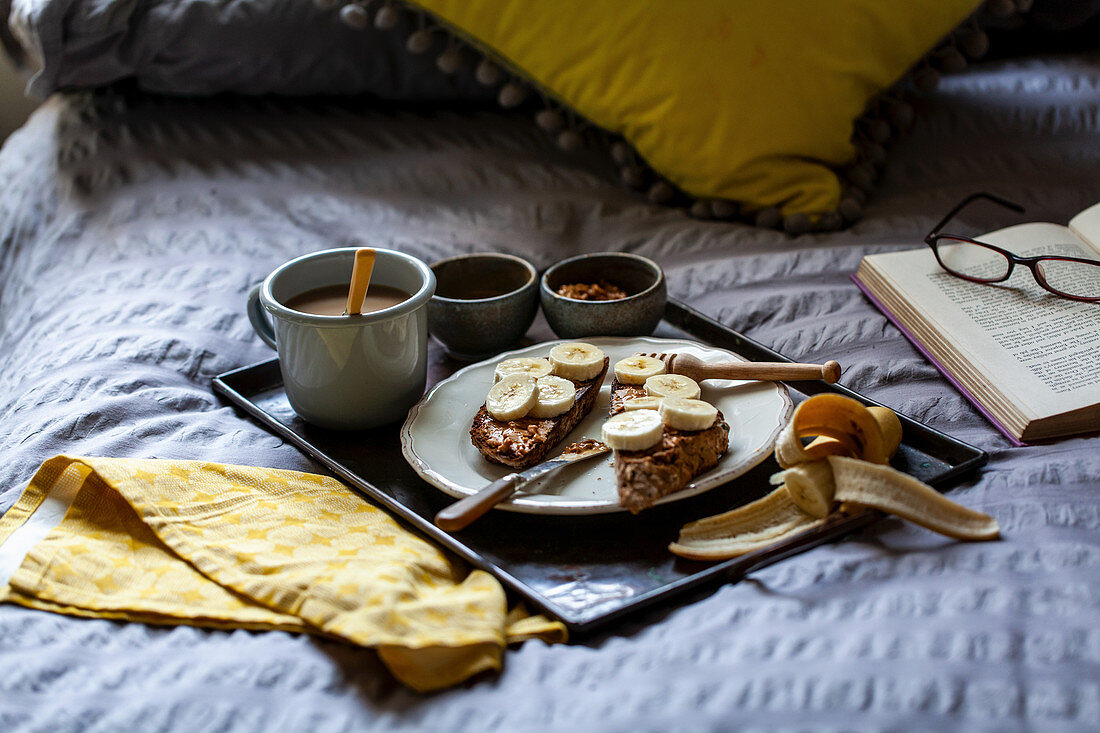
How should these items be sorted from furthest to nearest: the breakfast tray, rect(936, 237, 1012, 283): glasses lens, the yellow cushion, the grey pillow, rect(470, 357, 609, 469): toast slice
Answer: the grey pillow → the yellow cushion → rect(936, 237, 1012, 283): glasses lens → rect(470, 357, 609, 469): toast slice → the breakfast tray

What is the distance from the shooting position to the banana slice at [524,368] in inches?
31.6

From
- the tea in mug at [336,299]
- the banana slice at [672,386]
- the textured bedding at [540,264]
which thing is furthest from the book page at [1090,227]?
the tea in mug at [336,299]

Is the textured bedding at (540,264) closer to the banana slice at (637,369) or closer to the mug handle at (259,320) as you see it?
the mug handle at (259,320)

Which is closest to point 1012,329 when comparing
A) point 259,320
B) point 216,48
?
point 259,320

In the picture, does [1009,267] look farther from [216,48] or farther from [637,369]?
[216,48]

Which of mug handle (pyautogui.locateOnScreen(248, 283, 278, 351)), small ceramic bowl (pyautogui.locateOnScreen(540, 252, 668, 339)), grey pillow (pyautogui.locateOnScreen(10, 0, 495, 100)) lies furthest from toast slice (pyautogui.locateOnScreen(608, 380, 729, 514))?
grey pillow (pyautogui.locateOnScreen(10, 0, 495, 100))

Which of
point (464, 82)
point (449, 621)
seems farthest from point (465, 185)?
point (449, 621)

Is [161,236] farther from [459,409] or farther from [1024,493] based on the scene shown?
[1024,493]

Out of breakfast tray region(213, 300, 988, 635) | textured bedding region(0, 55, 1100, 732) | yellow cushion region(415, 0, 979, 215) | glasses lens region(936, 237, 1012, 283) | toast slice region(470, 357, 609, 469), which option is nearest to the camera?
textured bedding region(0, 55, 1100, 732)

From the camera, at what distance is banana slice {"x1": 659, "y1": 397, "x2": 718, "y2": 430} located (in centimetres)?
67

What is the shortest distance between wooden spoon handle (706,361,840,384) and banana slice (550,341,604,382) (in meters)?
0.10

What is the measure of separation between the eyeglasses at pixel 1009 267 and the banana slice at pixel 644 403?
42 cm

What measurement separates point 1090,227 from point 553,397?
2.21 feet

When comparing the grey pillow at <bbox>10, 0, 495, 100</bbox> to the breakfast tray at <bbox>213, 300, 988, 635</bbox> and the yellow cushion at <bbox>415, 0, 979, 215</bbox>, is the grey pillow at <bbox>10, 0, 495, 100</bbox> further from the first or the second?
the breakfast tray at <bbox>213, 300, 988, 635</bbox>
